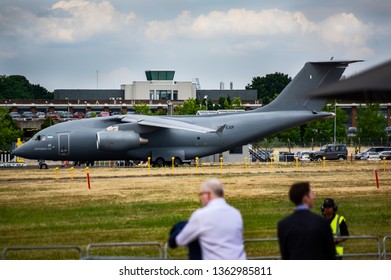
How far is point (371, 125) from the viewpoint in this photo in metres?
78.7

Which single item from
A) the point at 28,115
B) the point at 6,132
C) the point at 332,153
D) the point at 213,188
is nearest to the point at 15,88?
the point at 28,115

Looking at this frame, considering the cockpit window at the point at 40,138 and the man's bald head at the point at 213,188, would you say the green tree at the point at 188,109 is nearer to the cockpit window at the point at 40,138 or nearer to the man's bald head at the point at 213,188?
the cockpit window at the point at 40,138

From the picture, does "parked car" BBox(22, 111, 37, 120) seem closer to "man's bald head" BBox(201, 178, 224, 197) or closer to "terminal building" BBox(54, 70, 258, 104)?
"terminal building" BBox(54, 70, 258, 104)

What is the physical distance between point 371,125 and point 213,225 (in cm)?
7079

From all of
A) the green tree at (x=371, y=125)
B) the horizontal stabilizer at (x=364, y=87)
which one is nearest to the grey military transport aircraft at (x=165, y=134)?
the green tree at (x=371, y=125)

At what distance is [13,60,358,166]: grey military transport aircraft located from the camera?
47.4m

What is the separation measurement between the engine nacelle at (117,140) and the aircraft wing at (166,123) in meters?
0.87

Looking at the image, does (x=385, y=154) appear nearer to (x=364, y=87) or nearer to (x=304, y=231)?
(x=364, y=87)

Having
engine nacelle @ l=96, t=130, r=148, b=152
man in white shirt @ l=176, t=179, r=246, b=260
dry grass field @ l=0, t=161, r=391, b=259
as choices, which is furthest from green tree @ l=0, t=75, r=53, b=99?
man in white shirt @ l=176, t=179, r=246, b=260

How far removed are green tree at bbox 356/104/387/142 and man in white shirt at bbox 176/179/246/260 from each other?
68182 mm

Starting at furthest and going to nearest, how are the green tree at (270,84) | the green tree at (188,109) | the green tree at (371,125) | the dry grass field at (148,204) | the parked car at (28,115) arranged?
the green tree at (270,84) < the parked car at (28,115) < the green tree at (188,109) < the green tree at (371,125) < the dry grass field at (148,204)

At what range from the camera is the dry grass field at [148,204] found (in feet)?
64.6
